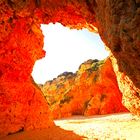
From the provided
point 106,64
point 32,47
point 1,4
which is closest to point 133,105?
point 1,4

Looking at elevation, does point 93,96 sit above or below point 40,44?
below

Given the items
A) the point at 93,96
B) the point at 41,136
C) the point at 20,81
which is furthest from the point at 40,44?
the point at 93,96

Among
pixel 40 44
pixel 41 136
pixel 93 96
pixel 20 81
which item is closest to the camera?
pixel 41 136

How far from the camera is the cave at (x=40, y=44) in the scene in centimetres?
608

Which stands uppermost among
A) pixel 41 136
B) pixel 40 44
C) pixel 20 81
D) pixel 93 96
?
pixel 40 44

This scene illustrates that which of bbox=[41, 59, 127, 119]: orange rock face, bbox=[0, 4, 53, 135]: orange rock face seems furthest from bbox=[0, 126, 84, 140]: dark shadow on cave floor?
bbox=[41, 59, 127, 119]: orange rock face

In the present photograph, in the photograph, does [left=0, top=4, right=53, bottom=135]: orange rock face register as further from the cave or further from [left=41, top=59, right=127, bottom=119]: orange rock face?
[left=41, top=59, right=127, bottom=119]: orange rock face

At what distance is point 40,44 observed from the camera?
646 inches

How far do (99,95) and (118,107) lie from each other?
3.00 meters

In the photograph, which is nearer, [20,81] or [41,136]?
[41,136]

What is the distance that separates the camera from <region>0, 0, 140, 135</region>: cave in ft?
20.0

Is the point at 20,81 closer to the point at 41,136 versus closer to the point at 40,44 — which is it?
the point at 40,44

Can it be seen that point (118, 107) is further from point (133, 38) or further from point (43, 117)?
point (133, 38)

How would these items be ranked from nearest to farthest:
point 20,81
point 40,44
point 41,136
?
point 41,136 < point 20,81 < point 40,44
